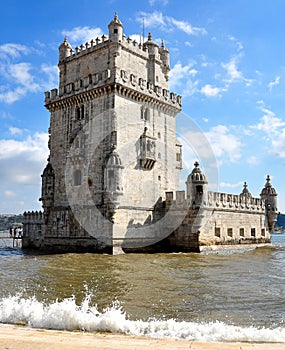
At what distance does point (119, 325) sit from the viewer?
340 inches

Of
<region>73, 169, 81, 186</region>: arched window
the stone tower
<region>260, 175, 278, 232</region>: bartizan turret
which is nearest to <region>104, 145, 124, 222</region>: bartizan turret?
the stone tower

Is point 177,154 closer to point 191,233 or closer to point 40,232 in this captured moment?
point 191,233

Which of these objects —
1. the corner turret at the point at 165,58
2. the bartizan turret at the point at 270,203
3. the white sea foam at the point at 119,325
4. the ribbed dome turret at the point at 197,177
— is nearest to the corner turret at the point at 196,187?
the ribbed dome turret at the point at 197,177

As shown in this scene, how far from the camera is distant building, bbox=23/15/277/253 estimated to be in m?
27.3

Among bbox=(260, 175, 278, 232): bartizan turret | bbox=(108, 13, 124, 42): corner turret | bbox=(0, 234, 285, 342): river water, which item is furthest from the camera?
bbox=(260, 175, 278, 232): bartizan turret

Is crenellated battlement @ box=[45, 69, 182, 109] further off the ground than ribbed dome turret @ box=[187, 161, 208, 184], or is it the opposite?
crenellated battlement @ box=[45, 69, 182, 109]

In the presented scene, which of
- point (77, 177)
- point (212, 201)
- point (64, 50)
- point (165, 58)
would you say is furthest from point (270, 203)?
point (64, 50)

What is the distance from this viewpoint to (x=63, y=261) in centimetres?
2227

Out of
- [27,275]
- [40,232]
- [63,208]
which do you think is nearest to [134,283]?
[27,275]

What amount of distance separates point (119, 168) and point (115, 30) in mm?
10577

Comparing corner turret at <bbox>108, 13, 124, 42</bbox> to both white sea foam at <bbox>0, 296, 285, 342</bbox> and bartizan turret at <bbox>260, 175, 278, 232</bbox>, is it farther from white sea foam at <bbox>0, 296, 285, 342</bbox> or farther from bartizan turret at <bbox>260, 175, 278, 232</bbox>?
white sea foam at <bbox>0, 296, 285, 342</bbox>

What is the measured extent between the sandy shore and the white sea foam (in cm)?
59

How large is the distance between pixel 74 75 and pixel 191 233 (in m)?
15.8

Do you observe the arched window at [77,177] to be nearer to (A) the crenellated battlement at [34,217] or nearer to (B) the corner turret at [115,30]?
(A) the crenellated battlement at [34,217]
